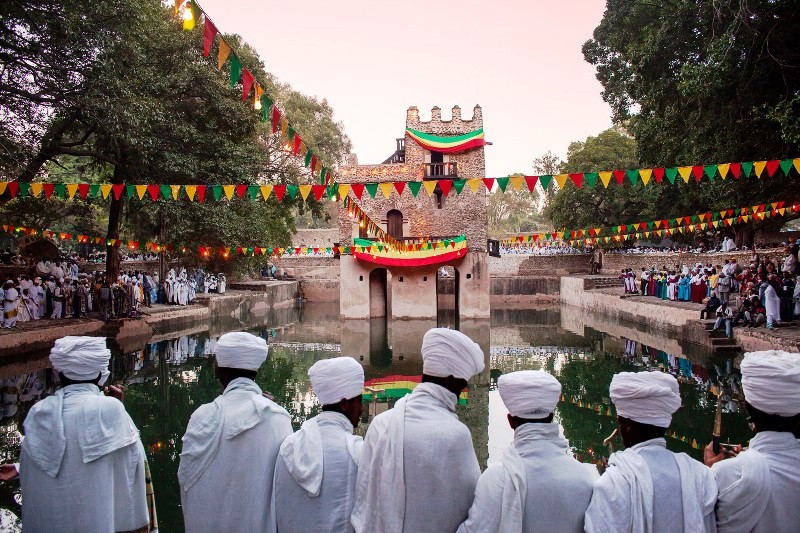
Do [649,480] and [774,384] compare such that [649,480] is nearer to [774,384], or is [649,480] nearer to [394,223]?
[774,384]

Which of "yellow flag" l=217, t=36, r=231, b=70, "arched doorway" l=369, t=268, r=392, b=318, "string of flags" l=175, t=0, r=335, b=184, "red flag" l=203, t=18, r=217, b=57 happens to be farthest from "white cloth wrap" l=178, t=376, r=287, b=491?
"arched doorway" l=369, t=268, r=392, b=318

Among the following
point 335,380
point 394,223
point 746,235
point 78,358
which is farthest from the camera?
point 394,223

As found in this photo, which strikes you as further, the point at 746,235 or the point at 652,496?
the point at 746,235

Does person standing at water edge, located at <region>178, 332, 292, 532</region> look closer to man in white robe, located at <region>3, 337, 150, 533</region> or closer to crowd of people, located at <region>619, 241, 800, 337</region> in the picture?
man in white robe, located at <region>3, 337, 150, 533</region>

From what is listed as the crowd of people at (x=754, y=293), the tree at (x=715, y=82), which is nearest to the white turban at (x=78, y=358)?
the tree at (x=715, y=82)

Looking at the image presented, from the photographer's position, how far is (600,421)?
9.16 meters

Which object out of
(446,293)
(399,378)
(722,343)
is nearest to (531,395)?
(399,378)

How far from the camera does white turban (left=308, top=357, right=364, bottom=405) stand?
2.77 meters

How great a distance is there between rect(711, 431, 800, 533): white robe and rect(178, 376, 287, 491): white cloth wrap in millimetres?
1883

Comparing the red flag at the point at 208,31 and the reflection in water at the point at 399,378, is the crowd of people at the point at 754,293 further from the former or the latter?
the red flag at the point at 208,31

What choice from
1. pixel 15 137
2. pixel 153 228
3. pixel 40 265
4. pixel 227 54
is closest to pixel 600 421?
pixel 227 54

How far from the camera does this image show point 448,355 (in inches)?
103

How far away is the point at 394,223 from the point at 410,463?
24.0 m

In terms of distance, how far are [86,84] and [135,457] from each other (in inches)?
444
